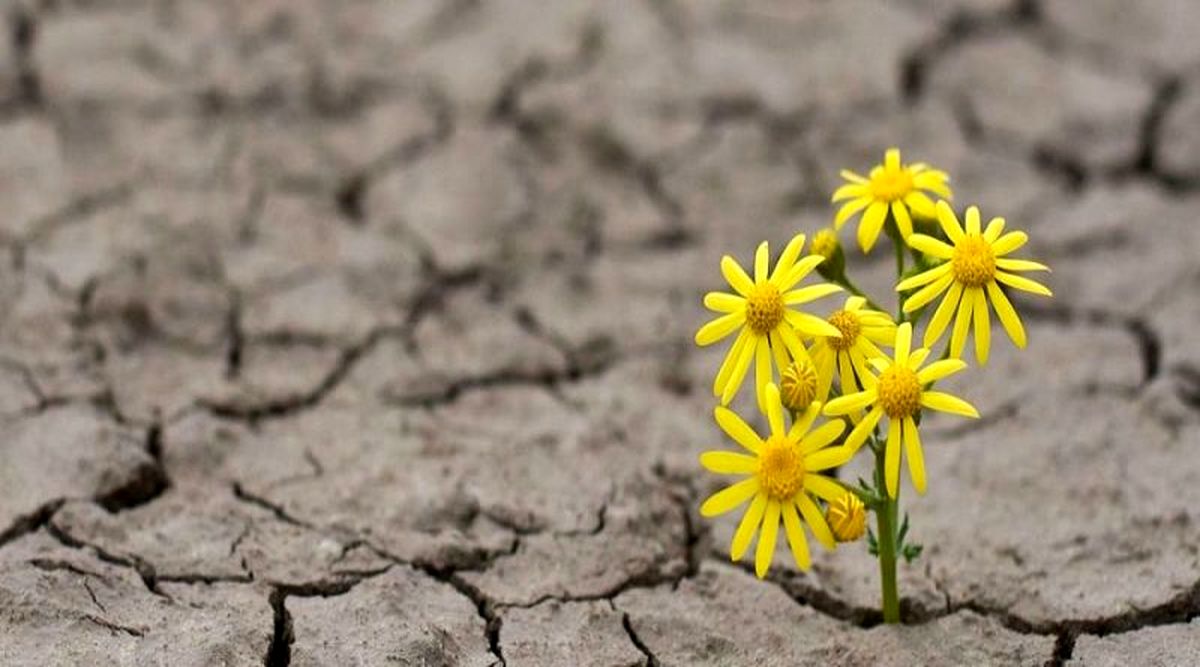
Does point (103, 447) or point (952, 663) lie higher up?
point (103, 447)

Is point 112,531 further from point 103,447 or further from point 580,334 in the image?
point 580,334

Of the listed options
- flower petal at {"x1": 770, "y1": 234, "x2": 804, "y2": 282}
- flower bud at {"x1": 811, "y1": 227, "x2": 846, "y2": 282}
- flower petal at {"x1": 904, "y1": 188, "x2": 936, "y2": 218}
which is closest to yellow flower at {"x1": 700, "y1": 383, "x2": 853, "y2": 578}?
flower petal at {"x1": 770, "y1": 234, "x2": 804, "y2": 282}

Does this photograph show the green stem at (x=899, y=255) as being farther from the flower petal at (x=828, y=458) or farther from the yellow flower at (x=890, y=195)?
the flower petal at (x=828, y=458)


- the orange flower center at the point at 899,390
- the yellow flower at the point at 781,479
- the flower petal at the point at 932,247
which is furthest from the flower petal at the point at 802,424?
the flower petal at the point at 932,247

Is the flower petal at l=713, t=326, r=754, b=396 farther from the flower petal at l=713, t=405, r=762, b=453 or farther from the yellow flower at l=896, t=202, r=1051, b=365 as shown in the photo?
the yellow flower at l=896, t=202, r=1051, b=365

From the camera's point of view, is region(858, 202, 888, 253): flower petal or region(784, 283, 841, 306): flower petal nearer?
region(784, 283, 841, 306): flower petal

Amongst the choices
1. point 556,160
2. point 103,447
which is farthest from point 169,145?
point 103,447
